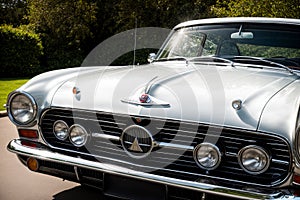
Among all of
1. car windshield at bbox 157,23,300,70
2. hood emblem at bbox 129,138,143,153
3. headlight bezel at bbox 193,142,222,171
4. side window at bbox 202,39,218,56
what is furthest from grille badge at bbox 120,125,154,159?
side window at bbox 202,39,218,56

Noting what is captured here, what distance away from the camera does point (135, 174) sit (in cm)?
253

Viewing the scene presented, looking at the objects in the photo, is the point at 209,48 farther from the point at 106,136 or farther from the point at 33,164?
the point at 33,164

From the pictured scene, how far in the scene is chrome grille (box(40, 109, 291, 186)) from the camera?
7.38 ft

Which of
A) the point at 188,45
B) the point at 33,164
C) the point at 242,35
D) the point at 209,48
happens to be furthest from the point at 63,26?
the point at 33,164

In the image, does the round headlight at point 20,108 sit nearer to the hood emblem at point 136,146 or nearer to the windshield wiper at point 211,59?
the hood emblem at point 136,146

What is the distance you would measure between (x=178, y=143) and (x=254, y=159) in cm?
47

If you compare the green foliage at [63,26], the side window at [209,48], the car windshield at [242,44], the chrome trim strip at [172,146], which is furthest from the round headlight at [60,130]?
the green foliage at [63,26]

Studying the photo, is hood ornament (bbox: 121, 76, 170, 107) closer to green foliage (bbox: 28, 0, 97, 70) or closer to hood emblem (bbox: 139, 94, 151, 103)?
hood emblem (bbox: 139, 94, 151, 103)

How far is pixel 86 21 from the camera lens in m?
18.5

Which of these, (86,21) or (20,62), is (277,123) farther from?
(86,21)

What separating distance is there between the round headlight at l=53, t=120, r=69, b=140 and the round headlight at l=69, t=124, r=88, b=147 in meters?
0.06

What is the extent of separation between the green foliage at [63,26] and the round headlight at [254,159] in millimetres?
15303

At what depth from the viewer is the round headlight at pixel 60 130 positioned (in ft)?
9.44

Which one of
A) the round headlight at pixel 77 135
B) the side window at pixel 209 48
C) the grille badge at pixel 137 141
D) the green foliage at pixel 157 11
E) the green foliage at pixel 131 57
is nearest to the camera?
the grille badge at pixel 137 141
